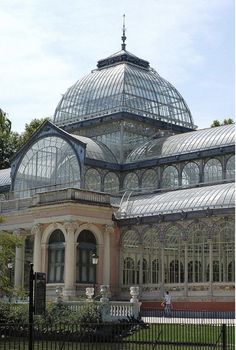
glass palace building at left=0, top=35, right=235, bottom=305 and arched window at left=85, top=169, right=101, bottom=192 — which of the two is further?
arched window at left=85, top=169, right=101, bottom=192

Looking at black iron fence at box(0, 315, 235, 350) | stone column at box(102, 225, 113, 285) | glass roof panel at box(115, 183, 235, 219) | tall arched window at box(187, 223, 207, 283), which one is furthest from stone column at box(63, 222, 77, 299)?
black iron fence at box(0, 315, 235, 350)

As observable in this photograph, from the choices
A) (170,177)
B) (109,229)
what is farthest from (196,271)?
(170,177)

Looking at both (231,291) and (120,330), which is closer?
(120,330)

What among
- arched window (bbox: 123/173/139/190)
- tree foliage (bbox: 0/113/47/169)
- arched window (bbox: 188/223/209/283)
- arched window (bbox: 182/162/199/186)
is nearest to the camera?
arched window (bbox: 188/223/209/283)

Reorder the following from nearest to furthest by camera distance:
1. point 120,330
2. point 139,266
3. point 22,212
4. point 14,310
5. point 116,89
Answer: point 120,330
point 14,310
point 139,266
point 22,212
point 116,89

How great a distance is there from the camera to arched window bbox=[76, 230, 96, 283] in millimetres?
42906

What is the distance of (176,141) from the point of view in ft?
164

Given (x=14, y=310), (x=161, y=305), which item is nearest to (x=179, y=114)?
(x=161, y=305)

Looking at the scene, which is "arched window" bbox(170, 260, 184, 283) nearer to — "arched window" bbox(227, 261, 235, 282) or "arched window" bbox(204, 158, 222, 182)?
"arched window" bbox(227, 261, 235, 282)

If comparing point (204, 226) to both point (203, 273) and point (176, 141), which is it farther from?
point (176, 141)

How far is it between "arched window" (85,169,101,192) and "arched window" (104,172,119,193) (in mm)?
802

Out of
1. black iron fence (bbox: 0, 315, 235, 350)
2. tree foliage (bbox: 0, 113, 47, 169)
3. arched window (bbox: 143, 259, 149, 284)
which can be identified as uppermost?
tree foliage (bbox: 0, 113, 47, 169)

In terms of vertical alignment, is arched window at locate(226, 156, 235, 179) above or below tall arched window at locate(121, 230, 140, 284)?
above

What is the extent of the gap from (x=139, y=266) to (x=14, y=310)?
11997 mm
